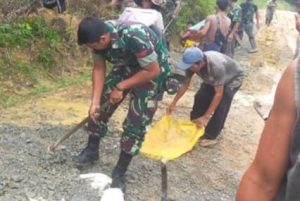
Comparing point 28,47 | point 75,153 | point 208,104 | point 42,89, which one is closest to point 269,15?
point 28,47

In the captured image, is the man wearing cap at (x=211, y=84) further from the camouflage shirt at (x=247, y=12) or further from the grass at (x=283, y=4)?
the grass at (x=283, y=4)

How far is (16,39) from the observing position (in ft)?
23.8

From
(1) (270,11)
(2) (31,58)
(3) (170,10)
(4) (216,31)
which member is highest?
(4) (216,31)

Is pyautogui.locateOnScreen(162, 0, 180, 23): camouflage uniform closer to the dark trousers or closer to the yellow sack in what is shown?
the dark trousers

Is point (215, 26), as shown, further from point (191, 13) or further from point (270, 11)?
point (270, 11)

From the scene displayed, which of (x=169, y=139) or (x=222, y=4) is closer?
(x=169, y=139)

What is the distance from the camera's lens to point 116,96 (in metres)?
4.10

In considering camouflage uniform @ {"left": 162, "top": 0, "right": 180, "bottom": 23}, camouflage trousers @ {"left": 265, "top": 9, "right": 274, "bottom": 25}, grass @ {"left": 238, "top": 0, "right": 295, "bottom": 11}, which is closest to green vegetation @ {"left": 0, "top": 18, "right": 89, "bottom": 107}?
camouflage uniform @ {"left": 162, "top": 0, "right": 180, "bottom": 23}

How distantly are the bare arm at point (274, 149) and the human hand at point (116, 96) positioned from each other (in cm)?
268

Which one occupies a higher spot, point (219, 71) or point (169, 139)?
point (219, 71)

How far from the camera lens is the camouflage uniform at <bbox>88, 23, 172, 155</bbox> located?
400 centimetres

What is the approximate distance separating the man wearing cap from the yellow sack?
16 cm

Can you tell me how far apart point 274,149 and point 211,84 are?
14.1 feet

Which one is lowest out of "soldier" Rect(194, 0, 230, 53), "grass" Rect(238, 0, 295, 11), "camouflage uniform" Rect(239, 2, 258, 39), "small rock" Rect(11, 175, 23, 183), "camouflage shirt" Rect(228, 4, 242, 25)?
"grass" Rect(238, 0, 295, 11)
